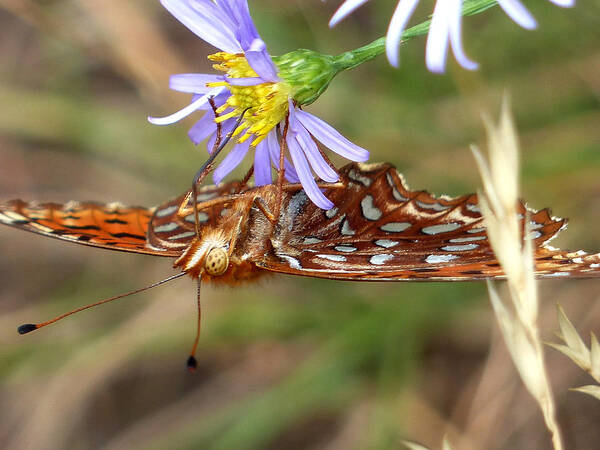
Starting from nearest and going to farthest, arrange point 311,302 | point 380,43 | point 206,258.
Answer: point 380,43 → point 206,258 → point 311,302

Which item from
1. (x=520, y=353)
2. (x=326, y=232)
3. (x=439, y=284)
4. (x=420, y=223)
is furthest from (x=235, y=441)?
(x=520, y=353)

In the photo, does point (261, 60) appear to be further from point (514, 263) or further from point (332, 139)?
point (514, 263)

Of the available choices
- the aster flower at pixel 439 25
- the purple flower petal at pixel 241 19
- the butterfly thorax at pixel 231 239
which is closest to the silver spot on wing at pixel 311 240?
the butterfly thorax at pixel 231 239

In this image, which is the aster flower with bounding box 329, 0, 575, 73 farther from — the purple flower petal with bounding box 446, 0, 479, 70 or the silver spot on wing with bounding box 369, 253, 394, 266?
the silver spot on wing with bounding box 369, 253, 394, 266

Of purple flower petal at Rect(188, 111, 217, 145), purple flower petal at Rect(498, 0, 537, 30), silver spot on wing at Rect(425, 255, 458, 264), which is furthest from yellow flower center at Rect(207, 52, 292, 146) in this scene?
purple flower petal at Rect(498, 0, 537, 30)

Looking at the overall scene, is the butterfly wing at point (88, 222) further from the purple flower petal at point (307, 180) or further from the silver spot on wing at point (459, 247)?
the silver spot on wing at point (459, 247)

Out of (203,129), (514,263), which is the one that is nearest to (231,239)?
(203,129)

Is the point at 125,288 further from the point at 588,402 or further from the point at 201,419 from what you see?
the point at 588,402
